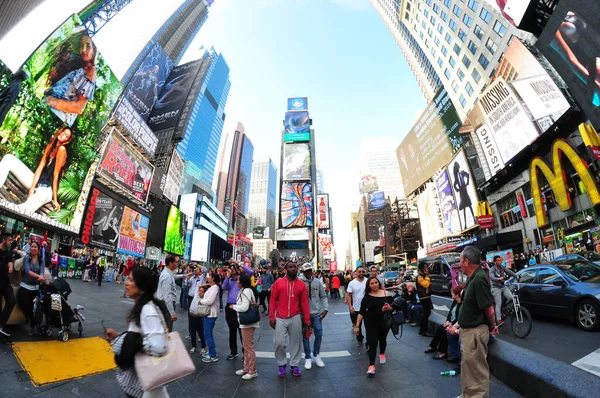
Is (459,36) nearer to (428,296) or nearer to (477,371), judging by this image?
(428,296)

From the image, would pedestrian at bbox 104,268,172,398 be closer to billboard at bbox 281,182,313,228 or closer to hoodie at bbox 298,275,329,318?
hoodie at bbox 298,275,329,318

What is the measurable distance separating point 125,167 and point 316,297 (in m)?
39.5

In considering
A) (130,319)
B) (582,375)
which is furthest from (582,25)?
(130,319)

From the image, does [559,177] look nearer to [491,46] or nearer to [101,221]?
[491,46]

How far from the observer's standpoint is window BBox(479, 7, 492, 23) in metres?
38.5

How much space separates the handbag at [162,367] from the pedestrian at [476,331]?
3.09m

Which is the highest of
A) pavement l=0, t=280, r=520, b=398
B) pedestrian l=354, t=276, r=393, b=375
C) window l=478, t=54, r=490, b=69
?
window l=478, t=54, r=490, b=69

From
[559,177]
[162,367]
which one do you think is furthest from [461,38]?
[162,367]

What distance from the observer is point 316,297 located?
6.54 metres

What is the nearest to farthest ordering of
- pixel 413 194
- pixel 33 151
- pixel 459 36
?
pixel 33 151
pixel 459 36
pixel 413 194

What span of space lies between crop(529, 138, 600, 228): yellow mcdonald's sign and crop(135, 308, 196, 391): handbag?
941 inches

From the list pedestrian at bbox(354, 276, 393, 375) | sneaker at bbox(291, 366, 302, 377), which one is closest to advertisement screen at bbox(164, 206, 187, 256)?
sneaker at bbox(291, 366, 302, 377)

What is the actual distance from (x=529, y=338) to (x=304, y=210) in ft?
240

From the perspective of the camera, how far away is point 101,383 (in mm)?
4090
